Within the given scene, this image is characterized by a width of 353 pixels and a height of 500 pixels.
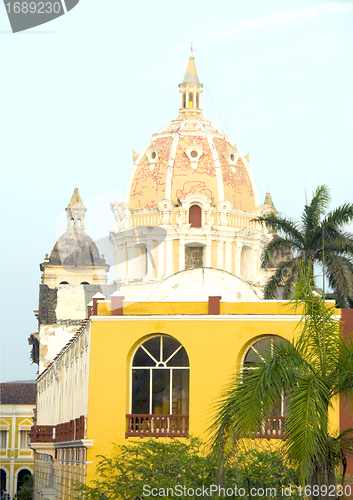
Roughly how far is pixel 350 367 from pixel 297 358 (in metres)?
0.94

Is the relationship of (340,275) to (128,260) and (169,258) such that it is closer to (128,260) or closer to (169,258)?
(169,258)

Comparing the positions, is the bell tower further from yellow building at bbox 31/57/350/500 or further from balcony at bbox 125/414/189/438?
balcony at bbox 125/414/189/438

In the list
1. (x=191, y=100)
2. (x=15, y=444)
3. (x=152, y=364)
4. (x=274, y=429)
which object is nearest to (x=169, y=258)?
(x=191, y=100)

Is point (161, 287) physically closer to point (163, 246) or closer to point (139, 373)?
point (139, 373)

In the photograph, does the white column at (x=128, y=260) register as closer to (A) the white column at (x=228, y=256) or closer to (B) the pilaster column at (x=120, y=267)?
(B) the pilaster column at (x=120, y=267)

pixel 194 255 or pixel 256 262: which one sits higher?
pixel 194 255

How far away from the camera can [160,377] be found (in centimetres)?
2688

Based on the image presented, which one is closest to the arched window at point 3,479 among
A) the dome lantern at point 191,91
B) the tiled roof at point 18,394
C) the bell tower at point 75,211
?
the tiled roof at point 18,394

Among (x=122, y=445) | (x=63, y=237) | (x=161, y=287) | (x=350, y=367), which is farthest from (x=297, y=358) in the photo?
(x=63, y=237)

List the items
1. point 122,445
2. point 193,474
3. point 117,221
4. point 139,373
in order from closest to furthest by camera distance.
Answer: point 193,474 < point 122,445 < point 139,373 < point 117,221

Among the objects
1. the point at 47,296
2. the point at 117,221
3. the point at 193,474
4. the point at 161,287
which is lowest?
the point at 193,474

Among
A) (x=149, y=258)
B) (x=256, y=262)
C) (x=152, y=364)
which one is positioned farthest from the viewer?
(x=256, y=262)

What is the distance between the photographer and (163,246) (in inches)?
2389

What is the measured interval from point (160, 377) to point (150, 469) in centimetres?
488
